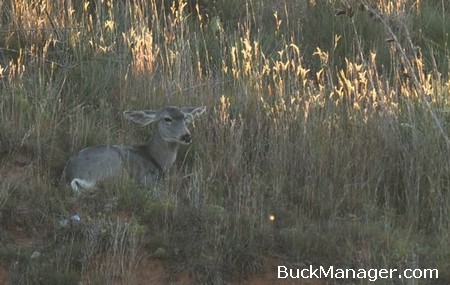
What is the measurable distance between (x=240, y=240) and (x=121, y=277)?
0.96m

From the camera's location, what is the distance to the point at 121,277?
6758 mm

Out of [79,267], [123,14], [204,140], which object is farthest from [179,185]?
[123,14]

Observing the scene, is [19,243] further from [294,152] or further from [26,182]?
[294,152]

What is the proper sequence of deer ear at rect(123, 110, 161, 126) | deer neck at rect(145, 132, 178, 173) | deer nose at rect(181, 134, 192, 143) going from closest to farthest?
deer nose at rect(181, 134, 192, 143), deer ear at rect(123, 110, 161, 126), deer neck at rect(145, 132, 178, 173)

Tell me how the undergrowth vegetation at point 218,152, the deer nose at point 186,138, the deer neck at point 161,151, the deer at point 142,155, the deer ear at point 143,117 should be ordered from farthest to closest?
the deer neck at point 161,151, the deer ear at point 143,117, the deer nose at point 186,138, the deer at point 142,155, the undergrowth vegetation at point 218,152

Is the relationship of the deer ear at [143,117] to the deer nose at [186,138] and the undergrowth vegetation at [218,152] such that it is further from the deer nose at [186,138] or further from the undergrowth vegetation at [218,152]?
the deer nose at [186,138]

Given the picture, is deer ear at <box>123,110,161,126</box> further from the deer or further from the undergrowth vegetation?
the undergrowth vegetation

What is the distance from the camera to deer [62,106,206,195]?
817 cm

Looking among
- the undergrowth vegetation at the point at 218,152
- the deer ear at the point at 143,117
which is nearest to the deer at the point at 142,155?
the deer ear at the point at 143,117

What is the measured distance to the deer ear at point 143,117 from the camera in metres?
8.96

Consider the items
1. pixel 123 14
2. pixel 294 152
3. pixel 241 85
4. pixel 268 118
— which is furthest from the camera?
pixel 123 14

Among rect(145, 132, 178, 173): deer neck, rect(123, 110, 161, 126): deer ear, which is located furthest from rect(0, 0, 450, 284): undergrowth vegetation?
rect(123, 110, 161, 126): deer ear

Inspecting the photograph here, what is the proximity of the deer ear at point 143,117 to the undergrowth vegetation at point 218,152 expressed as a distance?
29cm

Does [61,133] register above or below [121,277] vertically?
above
